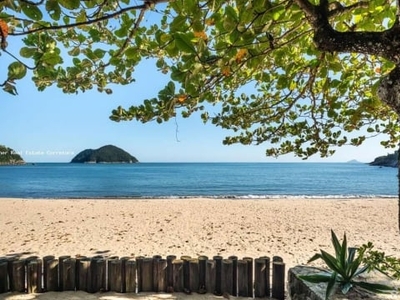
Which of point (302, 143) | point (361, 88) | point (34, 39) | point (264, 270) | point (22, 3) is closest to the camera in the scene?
point (22, 3)

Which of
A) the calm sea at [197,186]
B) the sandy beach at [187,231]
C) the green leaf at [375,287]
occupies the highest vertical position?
the green leaf at [375,287]

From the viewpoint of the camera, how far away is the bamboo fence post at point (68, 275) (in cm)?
491

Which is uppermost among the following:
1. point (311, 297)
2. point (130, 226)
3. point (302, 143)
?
point (302, 143)

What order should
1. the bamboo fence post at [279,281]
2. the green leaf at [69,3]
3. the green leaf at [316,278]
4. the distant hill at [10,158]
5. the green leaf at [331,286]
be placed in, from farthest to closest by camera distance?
the distant hill at [10,158] < the bamboo fence post at [279,281] < the green leaf at [316,278] < the green leaf at [331,286] < the green leaf at [69,3]

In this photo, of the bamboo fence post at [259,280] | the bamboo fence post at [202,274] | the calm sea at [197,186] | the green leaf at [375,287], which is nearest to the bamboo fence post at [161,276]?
the bamboo fence post at [202,274]

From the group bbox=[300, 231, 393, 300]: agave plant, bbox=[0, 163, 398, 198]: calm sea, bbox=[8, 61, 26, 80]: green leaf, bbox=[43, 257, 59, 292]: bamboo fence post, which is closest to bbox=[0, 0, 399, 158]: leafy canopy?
bbox=[8, 61, 26, 80]: green leaf

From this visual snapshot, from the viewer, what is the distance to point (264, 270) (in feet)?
15.8

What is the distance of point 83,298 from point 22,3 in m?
4.34

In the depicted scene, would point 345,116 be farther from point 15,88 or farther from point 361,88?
point 15,88

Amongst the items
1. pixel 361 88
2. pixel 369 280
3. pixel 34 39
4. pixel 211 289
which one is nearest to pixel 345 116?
pixel 361 88

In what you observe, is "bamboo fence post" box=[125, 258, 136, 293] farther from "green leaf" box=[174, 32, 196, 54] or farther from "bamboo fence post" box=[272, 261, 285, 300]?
"green leaf" box=[174, 32, 196, 54]

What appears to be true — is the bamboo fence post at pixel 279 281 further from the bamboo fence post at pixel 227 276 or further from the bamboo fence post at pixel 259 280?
the bamboo fence post at pixel 227 276

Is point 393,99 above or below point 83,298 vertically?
above

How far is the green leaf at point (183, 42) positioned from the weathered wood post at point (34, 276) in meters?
4.67
